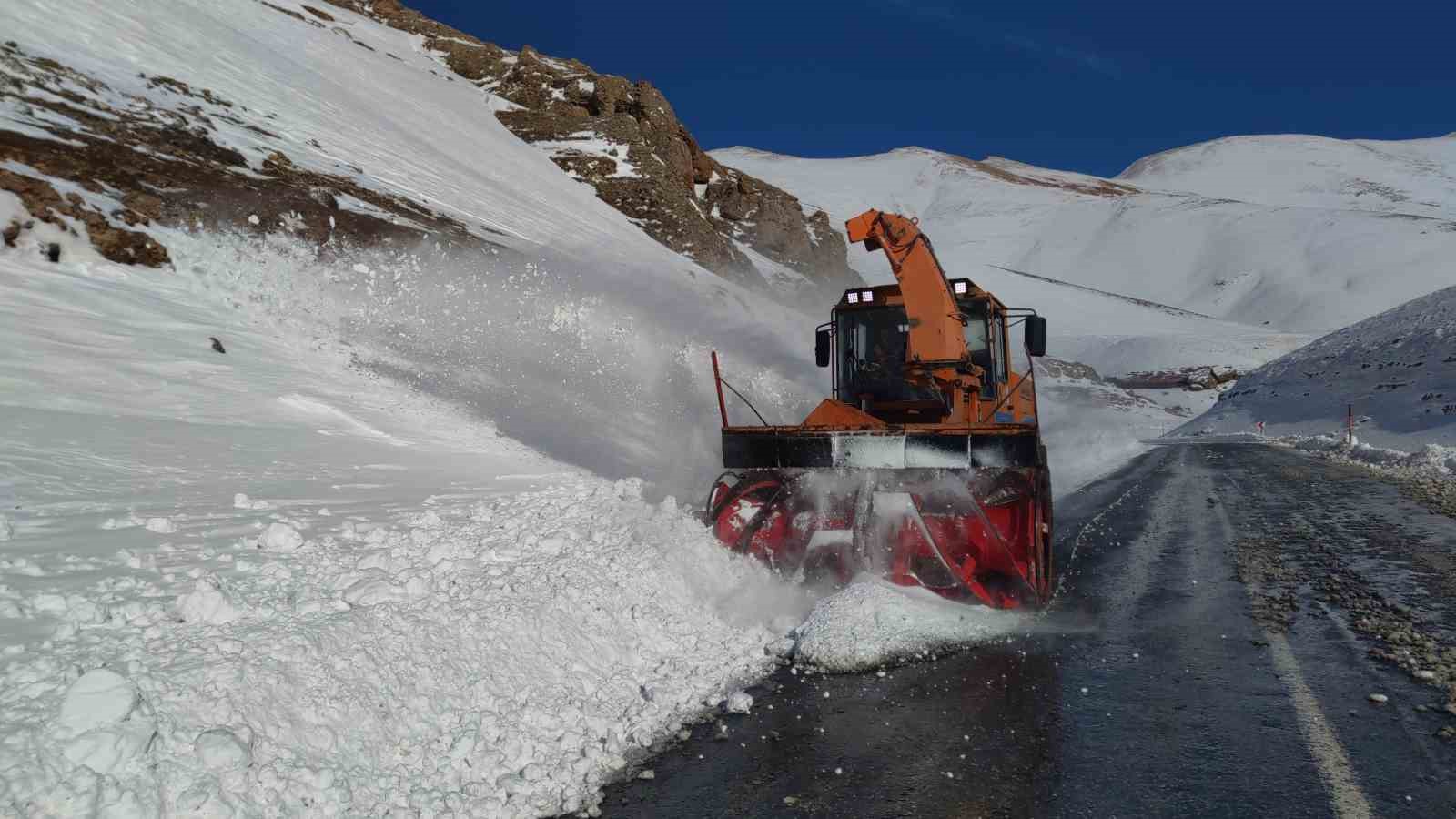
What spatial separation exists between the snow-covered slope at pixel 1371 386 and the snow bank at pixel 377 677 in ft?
77.7

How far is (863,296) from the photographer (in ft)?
28.1

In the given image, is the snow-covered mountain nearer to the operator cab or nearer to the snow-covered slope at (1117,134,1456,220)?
the operator cab

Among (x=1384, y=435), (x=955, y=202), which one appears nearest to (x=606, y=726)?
(x=1384, y=435)

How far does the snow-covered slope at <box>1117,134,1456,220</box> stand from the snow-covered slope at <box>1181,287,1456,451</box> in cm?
9581

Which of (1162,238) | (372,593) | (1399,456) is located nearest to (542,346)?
(372,593)

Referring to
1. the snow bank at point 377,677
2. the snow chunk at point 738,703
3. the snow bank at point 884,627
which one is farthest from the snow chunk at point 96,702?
the snow bank at point 884,627

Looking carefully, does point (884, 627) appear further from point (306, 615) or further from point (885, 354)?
point (885, 354)

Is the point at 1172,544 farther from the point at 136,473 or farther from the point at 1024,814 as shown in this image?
the point at 136,473

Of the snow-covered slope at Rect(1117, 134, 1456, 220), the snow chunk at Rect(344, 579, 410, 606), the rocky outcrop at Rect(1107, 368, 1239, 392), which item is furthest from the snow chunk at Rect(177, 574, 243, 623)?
the snow-covered slope at Rect(1117, 134, 1456, 220)

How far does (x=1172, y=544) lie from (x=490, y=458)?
7298mm

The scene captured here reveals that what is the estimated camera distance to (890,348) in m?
8.48

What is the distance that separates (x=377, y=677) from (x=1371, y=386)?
34611 millimetres

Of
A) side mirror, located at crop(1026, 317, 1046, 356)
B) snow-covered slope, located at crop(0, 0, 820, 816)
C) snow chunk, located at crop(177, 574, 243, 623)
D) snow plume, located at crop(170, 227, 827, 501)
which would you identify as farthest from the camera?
snow plume, located at crop(170, 227, 827, 501)

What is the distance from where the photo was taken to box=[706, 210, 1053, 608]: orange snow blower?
649 centimetres
